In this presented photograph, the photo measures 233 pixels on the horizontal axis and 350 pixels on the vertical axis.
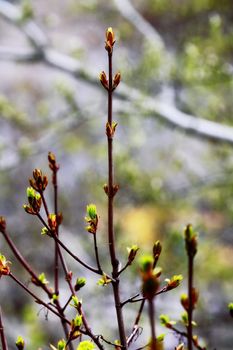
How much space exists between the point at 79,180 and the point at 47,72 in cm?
669

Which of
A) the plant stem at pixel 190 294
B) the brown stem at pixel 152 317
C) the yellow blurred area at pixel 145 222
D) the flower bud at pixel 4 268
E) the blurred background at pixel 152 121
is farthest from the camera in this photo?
the yellow blurred area at pixel 145 222

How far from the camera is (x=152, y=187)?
564 centimetres

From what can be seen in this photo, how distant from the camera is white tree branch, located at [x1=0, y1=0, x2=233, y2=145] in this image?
16.3 feet

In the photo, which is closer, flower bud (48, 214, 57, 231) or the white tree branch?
flower bud (48, 214, 57, 231)

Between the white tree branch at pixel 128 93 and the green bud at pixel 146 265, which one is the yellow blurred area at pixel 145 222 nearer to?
the white tree branch at pixel 128 93

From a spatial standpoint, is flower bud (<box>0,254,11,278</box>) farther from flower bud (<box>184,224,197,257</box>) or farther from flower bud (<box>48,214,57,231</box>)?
flower bud (<box>184,224,197,257</box>)

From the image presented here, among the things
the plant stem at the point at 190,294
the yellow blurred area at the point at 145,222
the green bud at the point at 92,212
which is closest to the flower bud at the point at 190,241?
the plant stem at the point at 190,294

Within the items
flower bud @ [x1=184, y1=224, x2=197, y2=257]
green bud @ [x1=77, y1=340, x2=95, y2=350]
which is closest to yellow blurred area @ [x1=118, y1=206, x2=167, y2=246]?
green bud @ [x1=77, y1=340, x2=95, y2=350]

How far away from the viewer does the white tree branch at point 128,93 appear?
4977 mm

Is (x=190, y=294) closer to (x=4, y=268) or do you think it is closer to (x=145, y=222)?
(x=4, y=268)

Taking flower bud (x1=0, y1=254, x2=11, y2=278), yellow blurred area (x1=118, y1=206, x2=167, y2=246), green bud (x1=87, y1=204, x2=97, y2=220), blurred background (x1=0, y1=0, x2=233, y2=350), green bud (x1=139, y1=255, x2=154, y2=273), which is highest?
yellow blurred area (x1=118, y1=206, x2=167, y2=246)

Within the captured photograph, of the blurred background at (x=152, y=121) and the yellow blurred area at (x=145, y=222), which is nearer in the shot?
the blurred background at (x=152, y=121)

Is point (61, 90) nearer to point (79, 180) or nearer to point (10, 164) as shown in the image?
point (10, 164)

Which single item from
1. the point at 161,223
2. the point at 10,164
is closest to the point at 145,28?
the point at 10,164
